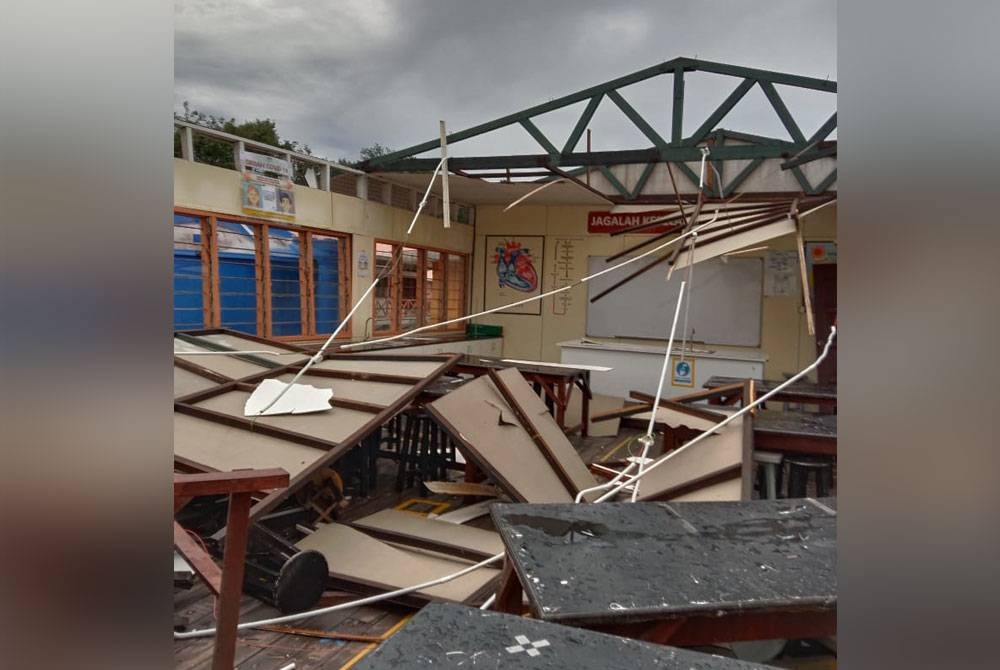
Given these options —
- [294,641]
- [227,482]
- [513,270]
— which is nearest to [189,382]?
→ [294,641]

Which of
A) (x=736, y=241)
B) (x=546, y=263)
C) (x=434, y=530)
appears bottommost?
(x=434, y=530)

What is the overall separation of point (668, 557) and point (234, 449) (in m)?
2.98

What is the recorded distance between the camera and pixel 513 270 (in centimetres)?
1142

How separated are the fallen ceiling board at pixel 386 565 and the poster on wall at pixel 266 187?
4.34 metres

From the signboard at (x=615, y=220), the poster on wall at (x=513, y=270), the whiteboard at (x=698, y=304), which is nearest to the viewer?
the whiteboard at (x=698, y=304)

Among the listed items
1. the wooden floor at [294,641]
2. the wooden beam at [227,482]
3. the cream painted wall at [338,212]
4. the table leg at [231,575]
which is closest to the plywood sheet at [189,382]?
the wooden floor at [294,641]

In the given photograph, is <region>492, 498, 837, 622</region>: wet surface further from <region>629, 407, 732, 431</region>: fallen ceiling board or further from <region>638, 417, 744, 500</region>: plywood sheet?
<region>629, 407, 732, 431</region>: fallen ceiling board

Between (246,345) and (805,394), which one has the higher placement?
(246,345)

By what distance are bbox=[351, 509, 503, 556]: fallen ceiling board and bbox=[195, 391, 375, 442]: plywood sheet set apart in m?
0.71

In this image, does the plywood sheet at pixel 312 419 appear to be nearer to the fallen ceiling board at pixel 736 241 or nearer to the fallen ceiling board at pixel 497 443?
the fallen ceiling board at pixel 497 443

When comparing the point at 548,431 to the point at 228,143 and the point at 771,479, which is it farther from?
the point at 228,143

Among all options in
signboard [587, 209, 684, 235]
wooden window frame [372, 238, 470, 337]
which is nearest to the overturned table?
wooden window frame [372, 238, 470, 337]

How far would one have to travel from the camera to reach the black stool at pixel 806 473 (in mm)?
3799
